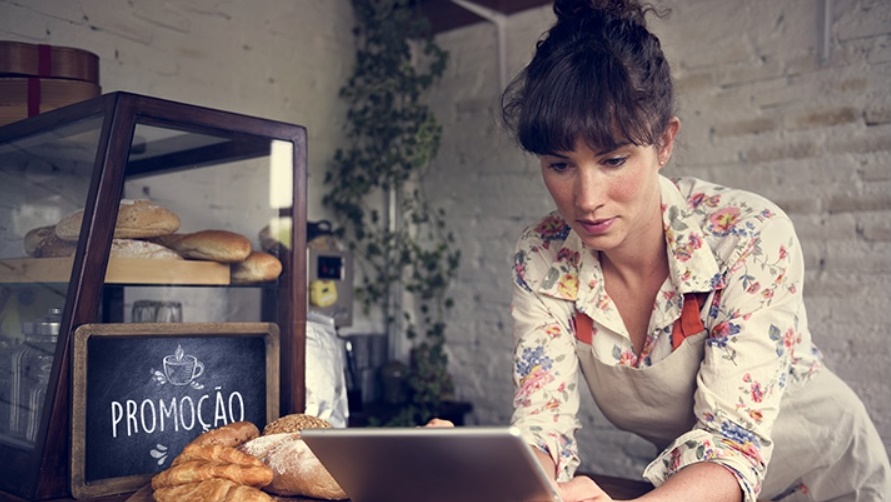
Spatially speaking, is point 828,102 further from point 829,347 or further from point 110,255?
point 110,255

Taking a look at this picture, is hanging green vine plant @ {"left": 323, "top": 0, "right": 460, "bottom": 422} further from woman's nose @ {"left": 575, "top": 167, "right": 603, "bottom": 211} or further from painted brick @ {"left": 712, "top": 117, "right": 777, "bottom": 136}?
woman's nose @ {"left": 575, "top": 167, "right": 603, "bottom": 211}

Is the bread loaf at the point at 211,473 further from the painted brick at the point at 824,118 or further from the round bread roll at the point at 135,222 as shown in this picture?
the painted brick at the point at 824,118

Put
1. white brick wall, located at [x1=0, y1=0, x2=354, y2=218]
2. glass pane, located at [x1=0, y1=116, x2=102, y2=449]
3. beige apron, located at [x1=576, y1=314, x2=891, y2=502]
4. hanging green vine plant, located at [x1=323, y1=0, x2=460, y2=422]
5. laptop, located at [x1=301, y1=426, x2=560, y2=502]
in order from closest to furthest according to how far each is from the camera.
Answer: laptop, located at [x1=301, y1=426, x2=560, y2=502]
glass pane, located at [x1=0, y1=116, x2=102, y2=449]
beige apron, located at [x1=576, y1=314, x2=891, y2=502]
white brick wall, located at [x1=0, y1=0, x2=354, y2=218]
hanging green vine plant, located at [x1=323, y1=0, x2=460, y2=422]

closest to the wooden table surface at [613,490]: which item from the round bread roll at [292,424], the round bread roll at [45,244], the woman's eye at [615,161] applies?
the round bread roll at [292,424]

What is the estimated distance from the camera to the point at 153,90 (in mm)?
2559

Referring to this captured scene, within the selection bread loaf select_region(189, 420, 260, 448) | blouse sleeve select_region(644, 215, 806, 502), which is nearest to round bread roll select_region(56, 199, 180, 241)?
bread loaf select_region(189, 420, 260, 448)

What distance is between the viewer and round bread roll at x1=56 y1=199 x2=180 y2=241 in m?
1.27

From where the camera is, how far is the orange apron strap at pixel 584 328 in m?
1.57

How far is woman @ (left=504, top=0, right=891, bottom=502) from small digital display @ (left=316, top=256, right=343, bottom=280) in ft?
4.27

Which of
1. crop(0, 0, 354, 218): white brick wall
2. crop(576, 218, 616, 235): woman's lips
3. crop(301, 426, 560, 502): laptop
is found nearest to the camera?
crop(301, 426, 560, 502): laptop

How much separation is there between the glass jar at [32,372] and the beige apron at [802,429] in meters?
0.93

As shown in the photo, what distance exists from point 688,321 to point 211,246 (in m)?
0.87

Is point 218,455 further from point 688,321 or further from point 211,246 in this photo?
point 688,321

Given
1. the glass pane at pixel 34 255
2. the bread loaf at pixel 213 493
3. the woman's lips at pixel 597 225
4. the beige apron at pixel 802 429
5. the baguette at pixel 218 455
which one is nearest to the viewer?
the bread loaf at pixel 213 493
